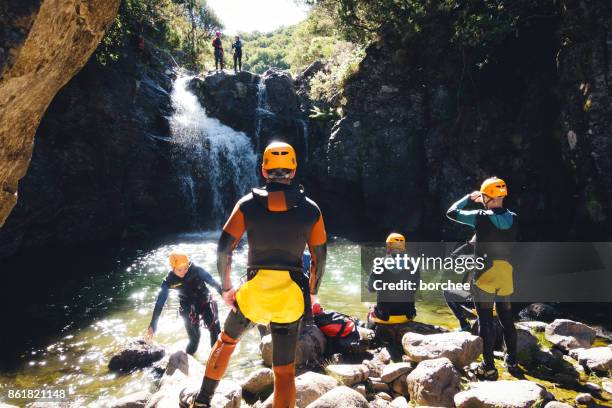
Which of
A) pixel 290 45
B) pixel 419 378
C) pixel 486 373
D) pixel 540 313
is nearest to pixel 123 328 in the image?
pixel 419 378

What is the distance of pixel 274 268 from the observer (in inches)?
144

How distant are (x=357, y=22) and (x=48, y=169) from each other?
1527cm

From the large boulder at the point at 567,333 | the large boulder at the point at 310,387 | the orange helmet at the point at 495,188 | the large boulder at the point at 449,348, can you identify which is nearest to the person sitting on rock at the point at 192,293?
the large boulder at the point at 310,387

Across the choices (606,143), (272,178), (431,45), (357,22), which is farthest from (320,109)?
(272,178)

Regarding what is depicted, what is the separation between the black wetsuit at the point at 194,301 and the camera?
249 inches

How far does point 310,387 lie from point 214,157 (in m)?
17.6

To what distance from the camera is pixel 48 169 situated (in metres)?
15.1

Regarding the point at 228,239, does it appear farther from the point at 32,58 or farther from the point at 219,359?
the point at 32,58

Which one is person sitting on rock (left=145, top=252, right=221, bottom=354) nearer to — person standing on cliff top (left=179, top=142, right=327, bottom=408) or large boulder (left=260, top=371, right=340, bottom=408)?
large boulder (left=260, top=371, right=340, bottom=408)

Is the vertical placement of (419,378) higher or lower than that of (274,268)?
lower

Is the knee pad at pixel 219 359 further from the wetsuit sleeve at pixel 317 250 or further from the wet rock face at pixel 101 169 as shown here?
the wet rock face at pixel 101 169

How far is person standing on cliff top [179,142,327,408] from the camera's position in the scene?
3631mm

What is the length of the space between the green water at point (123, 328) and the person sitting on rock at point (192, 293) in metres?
0.58

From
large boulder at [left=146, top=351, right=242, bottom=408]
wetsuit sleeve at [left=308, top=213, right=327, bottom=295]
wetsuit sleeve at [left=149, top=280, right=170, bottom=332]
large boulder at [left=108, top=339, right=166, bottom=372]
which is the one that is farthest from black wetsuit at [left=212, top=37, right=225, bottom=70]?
wetsuit sleeve at [left=308, top=213, right=327, bottom=295]
